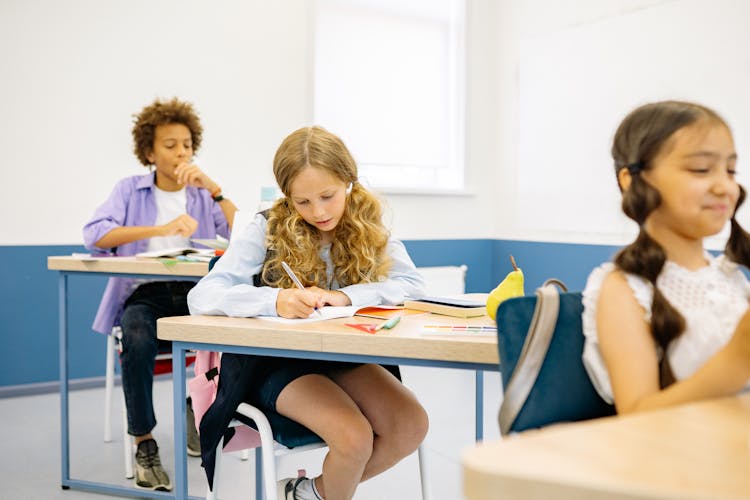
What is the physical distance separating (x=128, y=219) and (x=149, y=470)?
3.22 ft

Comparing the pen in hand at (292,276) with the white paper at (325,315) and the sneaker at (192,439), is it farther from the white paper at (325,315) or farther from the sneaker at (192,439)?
the sneaker at (192,439)

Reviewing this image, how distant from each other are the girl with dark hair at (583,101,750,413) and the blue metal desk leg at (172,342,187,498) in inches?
31.6

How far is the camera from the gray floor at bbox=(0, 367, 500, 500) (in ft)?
8.21

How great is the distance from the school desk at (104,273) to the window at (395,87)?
231 centimetres

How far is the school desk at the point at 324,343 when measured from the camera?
1.29 metres

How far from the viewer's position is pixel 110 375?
2857mm

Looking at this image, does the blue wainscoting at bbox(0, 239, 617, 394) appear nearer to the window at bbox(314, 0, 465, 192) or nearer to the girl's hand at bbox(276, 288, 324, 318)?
the window at bbox(314, 0, 465, 192)

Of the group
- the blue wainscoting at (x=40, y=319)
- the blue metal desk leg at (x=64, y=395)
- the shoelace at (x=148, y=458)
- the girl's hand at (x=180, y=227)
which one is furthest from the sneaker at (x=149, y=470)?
the blue wainscoting at (x=40, y=319)

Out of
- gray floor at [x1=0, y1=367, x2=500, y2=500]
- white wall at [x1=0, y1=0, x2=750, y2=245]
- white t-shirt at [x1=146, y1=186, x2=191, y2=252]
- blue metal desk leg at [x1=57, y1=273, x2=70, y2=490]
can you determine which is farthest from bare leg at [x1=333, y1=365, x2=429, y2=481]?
white wall at [x1=0, y1=0, x2=750, y2=245]

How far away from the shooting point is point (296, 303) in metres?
1.61

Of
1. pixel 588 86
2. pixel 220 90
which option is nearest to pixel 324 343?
pixel 220 90

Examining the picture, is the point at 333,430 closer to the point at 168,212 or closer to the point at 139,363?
the point at 139,363

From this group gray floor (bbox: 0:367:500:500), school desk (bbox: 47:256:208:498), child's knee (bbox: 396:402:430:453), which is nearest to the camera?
child's knee (bbox: 396:402:430:453)

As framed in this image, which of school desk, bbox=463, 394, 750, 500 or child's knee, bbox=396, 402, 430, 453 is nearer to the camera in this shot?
school desk, bbox=463, 394, 750, 500
